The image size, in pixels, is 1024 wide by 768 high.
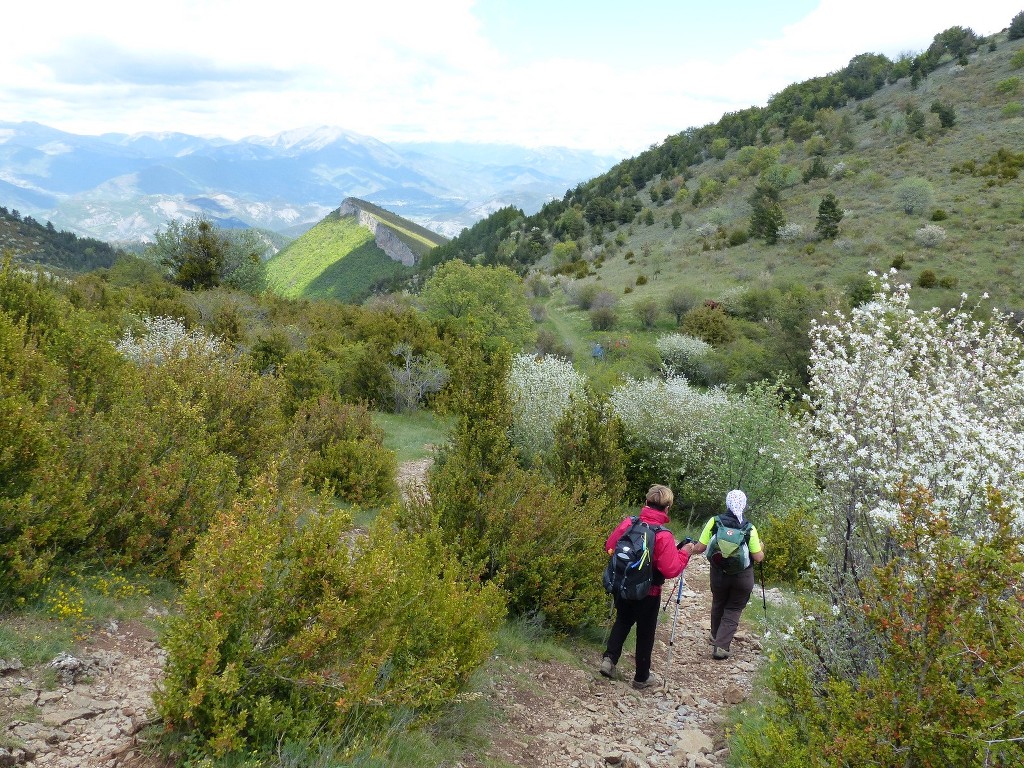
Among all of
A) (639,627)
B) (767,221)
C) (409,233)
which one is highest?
(409,233)

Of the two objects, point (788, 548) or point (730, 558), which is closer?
point (730, 558)

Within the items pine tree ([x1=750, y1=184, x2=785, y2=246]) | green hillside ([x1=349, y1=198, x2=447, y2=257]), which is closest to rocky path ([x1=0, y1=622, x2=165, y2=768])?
pine tree ([x1=750, y1=184, x2=785, y2=246])

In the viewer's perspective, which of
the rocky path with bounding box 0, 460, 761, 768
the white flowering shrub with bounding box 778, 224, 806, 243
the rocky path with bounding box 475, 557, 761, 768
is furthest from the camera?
the white flowering shrub with bounding box 778, 224, 806, 243

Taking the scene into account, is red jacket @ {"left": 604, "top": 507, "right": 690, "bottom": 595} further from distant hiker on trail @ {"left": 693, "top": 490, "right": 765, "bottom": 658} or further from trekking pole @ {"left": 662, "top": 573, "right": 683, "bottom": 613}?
trekking pole @ {"left": 662, "top": 573, "right": 683, "bottom": 613}

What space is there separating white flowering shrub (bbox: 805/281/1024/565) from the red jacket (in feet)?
5.18

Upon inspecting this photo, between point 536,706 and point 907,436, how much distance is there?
541cm

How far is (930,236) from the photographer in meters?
37.8

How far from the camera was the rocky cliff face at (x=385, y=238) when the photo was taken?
374 feet

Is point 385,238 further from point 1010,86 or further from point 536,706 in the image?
point 536,706

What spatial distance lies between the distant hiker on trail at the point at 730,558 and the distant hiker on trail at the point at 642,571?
1.74 feet

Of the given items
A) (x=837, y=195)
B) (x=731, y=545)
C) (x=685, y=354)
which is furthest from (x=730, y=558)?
(x=837, y=195)

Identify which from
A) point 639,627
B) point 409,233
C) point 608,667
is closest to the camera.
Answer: point 639,627

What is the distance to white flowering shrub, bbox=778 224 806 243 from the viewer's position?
4481cm

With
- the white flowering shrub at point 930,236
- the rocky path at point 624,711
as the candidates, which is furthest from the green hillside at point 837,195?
the rocky path at point 624,711
